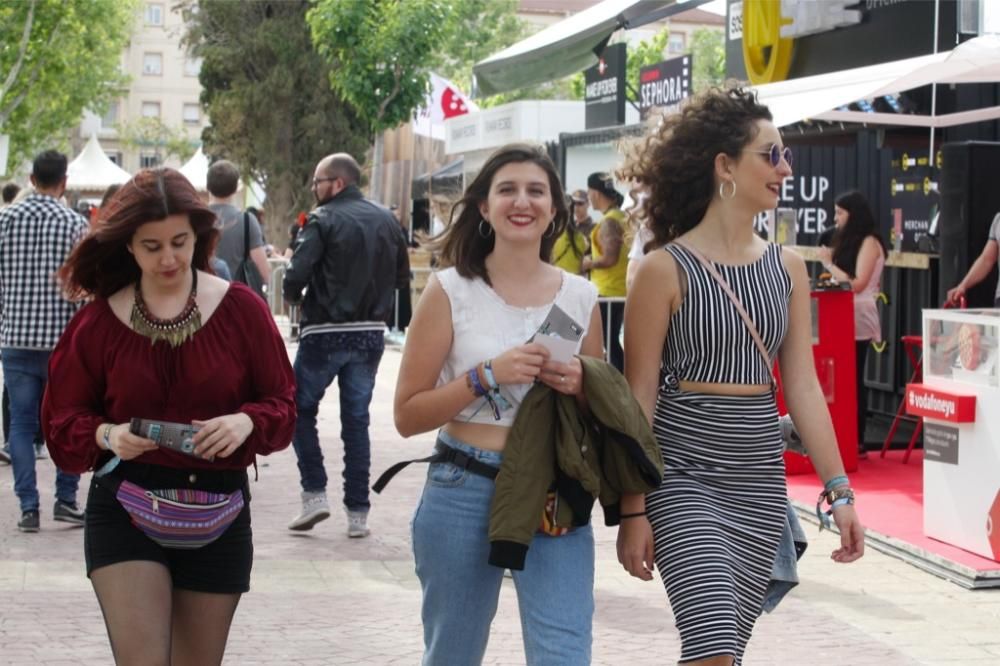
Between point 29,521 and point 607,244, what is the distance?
5.24 m

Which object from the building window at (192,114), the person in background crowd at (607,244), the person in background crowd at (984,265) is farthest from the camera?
the building window at (192,114)

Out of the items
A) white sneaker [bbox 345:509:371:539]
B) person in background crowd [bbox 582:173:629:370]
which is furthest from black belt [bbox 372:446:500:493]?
person in background crowd [bbox 582:173:629:370]

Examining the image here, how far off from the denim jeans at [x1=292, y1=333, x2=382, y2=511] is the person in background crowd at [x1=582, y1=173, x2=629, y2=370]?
381cm

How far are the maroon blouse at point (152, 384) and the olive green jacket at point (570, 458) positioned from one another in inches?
27.1

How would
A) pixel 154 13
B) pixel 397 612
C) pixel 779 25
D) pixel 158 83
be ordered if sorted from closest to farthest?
pixel 397 612 < pixel 779 25 < pixel 158 83 < pixel 154 13

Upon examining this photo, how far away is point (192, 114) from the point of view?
104 metres

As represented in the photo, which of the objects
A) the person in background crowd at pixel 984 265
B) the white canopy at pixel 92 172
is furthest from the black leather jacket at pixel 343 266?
the white canopy at pixel 92 172

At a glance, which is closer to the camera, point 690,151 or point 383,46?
point 690,151

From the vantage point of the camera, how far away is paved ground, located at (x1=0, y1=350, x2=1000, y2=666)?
6145 millimetres

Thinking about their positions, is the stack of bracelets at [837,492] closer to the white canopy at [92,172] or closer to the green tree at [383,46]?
the green tree at [383,46]

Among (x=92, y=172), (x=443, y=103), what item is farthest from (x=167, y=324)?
(x=92, y=172)

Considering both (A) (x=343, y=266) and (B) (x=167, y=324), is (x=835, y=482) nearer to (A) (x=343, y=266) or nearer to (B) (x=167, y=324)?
(B) (x=167, y=324)

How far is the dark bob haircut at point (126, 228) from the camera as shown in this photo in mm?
3990

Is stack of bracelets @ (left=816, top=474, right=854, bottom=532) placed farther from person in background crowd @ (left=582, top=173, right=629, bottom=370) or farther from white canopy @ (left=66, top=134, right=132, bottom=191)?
white canopy @ (left=66, top=134, right=132, bottom=191)
